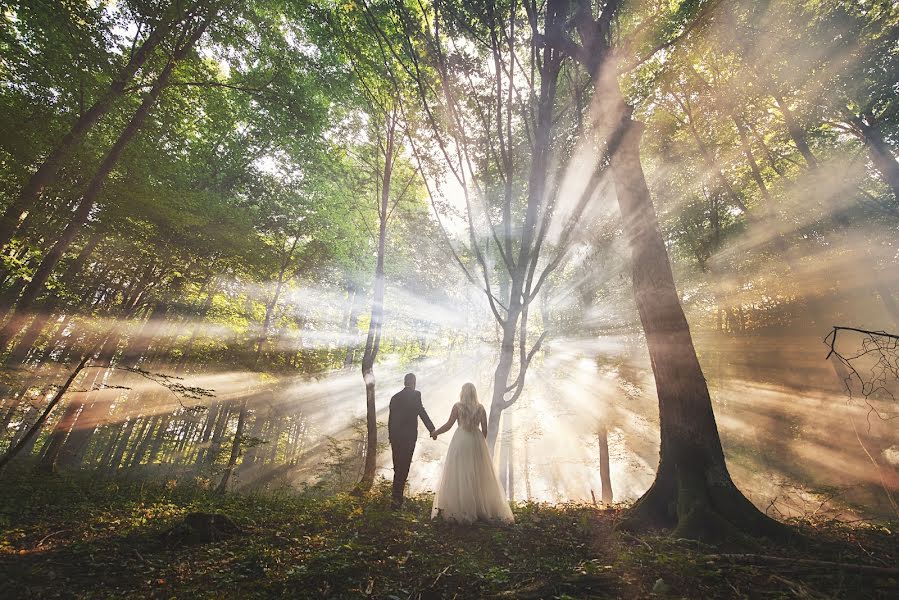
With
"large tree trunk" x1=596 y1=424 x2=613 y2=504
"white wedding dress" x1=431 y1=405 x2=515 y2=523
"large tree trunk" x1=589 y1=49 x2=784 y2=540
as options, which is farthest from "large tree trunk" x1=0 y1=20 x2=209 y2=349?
"large tree trunk" x1=596 y1=424 x2=613 y2=504

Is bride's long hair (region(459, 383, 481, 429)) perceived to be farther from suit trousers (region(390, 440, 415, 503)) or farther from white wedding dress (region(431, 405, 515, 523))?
suit trousers (region(390, 440, 415, 503))

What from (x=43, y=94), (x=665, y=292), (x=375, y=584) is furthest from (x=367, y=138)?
(x=375, y=584)

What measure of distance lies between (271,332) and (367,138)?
12.9 m

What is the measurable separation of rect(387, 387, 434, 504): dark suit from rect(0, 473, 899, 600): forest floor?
999 millimetres

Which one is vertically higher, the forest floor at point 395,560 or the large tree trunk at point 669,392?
the large tree trunk at point 669,392

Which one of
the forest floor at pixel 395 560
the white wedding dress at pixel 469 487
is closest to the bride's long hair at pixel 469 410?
the white wedding dress at pixel 469 487

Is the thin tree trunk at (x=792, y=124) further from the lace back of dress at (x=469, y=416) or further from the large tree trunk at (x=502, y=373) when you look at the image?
the lace back of dress at (x=469, y=416)

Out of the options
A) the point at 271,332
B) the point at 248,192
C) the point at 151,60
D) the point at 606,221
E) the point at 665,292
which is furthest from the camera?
the point at 271,332

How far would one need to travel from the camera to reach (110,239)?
12039mm

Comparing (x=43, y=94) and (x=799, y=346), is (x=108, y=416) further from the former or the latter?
(x=799, y=346)

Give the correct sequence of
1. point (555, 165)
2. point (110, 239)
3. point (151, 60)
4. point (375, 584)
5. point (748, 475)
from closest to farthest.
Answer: point (375, 584)
point (151, 60)
point (555, 165)
point (110, 239)
point (748, 475)

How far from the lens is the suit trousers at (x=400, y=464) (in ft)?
20.1

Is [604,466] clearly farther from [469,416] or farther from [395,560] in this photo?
[395,560]

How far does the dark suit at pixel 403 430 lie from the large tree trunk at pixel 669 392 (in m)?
3.58
